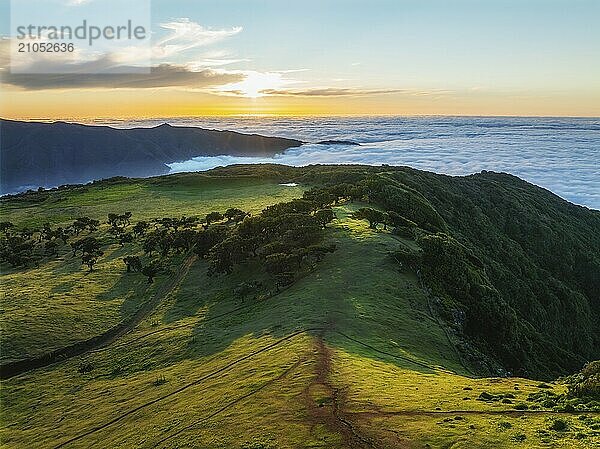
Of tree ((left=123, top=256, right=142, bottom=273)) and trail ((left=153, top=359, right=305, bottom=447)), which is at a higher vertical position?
trail ((left=153, top=359, right=305, bottom=447))

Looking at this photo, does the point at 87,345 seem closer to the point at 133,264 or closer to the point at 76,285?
the point at 76,285

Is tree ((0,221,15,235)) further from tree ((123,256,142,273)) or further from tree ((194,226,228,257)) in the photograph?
tree ((194,226,228,257))

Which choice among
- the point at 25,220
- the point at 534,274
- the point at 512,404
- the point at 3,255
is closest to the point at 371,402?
the point at 512,404

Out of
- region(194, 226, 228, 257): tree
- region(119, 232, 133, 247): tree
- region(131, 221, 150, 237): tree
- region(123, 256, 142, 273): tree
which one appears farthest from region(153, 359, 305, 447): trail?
region(131, 221, 150, 237): tree

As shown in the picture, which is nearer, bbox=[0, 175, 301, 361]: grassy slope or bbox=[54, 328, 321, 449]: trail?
bbox=[54, 328, 321, 449]: trail

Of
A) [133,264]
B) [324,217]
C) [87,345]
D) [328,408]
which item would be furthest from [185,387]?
[133,264]

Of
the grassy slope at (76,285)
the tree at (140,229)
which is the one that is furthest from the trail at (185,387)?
the tree at (140,229)
